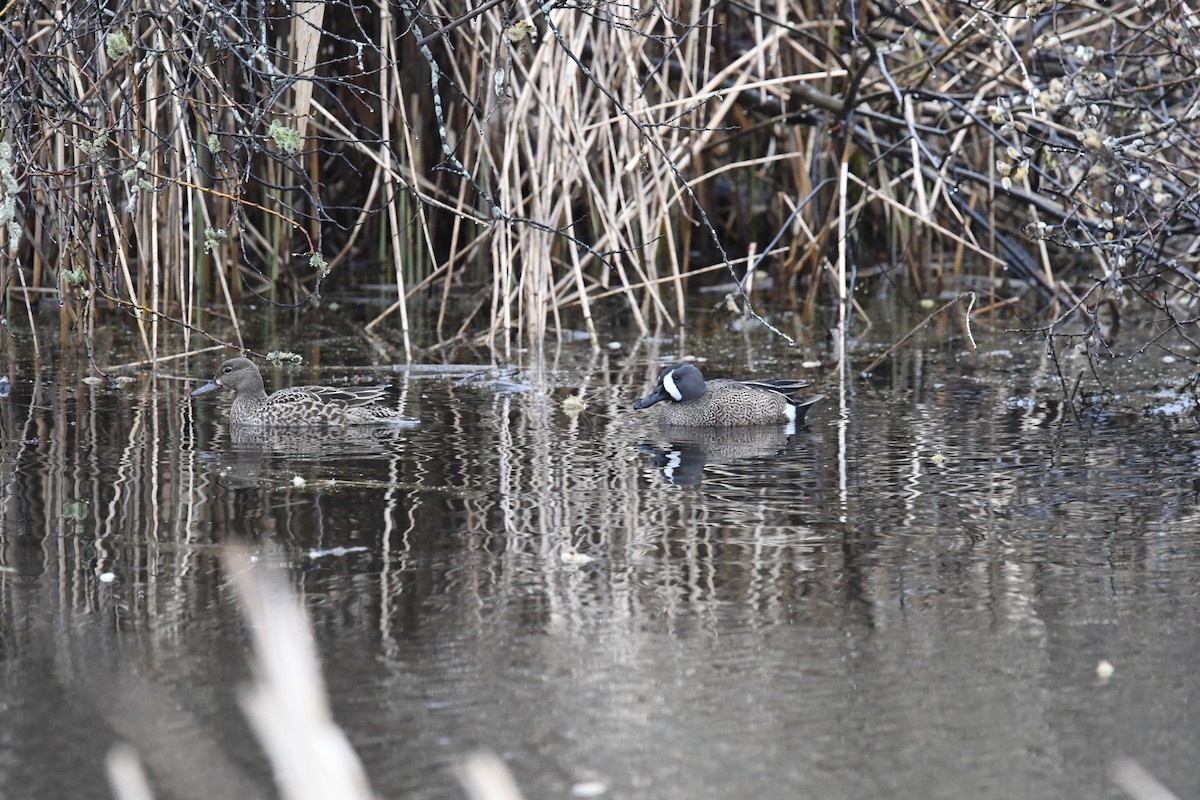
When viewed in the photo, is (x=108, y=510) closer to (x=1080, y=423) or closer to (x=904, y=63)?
(x=1080, y=423)

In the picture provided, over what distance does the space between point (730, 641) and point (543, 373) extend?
419cm

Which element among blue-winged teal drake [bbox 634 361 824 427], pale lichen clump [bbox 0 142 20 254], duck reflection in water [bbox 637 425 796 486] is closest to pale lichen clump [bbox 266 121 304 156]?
pale lichen clump [bbox 0 142 20 254]

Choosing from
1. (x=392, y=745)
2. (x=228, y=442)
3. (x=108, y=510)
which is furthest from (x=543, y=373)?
(x=392, y=745)

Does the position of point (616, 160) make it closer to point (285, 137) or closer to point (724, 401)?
point (724, 401)

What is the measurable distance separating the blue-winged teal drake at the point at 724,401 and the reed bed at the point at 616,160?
2.34 feet

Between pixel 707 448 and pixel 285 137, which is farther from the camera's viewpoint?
pixel 707 448

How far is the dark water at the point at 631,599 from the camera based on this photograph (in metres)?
3.50

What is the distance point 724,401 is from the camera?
7258 mm

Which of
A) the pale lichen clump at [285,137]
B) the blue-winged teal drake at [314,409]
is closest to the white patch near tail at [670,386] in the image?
the blue-winged teal drake at [314,409]

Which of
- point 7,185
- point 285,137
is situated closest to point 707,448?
point 285,137

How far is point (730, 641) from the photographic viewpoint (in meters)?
4.13

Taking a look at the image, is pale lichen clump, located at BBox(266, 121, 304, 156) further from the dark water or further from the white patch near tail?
the white patch near tail

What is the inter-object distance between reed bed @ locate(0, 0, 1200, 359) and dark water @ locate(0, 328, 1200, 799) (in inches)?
36.5

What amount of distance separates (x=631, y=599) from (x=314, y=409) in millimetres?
2840
